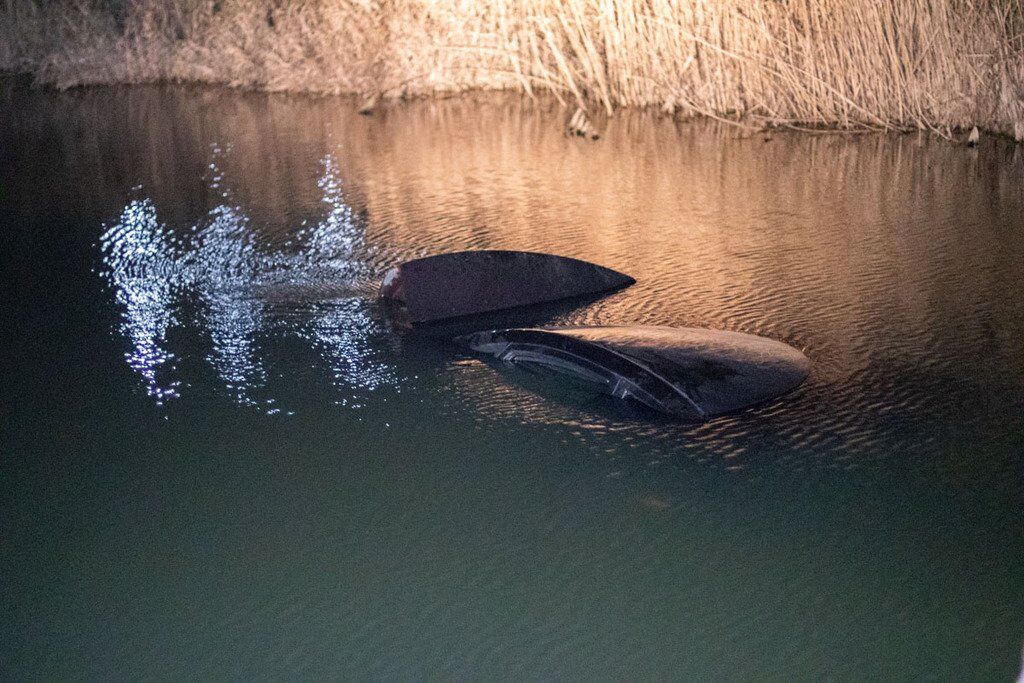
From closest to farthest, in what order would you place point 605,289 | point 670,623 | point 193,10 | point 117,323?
point 670,623
point 117,323
point 605,289
point 193,10

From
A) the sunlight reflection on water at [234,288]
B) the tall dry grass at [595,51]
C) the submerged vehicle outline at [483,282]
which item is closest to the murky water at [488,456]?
the sunlight reflection on water at [234,288]

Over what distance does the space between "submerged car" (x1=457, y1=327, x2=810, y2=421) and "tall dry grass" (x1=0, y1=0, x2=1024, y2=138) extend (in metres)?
4.43

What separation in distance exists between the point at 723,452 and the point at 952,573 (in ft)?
2.47

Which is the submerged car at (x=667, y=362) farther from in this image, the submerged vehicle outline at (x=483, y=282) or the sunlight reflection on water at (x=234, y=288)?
the sunlight reflection on water at (x=234, y=288)

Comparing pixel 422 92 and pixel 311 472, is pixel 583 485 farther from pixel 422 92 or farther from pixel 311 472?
pixel 422 92

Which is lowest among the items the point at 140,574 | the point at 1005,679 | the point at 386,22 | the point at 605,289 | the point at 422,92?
the point at 1005,679

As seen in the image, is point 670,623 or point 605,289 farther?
point 605,289

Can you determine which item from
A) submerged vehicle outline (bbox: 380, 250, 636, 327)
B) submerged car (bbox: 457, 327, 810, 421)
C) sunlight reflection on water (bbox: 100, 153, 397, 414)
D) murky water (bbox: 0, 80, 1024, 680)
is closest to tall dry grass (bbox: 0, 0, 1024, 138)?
murky water (bbox: 0, 80, 1024, 680)

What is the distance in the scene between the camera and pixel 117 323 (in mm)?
4258

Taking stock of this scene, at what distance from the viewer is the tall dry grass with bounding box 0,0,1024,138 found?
741cm

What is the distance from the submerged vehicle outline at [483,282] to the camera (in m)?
4.36

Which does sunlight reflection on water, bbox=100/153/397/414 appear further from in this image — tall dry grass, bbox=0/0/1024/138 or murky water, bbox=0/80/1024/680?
tall dry grass, bbox=0/0/1024/138

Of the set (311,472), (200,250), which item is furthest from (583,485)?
(200,250)

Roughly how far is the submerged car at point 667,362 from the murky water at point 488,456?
0.36 ft
